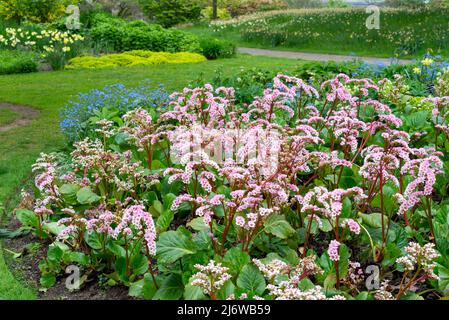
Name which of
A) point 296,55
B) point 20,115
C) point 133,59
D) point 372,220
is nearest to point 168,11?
point 296,55

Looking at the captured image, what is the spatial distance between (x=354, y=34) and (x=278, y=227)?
660 inches

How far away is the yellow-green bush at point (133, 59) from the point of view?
14172 millimetres

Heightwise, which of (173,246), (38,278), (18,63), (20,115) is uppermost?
(18,63)

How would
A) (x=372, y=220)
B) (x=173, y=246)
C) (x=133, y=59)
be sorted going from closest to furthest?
(x=173, y=246) < (x=372, y=220) < (x=133, y=59)

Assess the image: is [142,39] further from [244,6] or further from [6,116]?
[244,6]

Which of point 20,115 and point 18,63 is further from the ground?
point 18,63

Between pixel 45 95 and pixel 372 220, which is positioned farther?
pixel 45 95

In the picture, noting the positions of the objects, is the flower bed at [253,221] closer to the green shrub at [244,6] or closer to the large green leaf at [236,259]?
the large green leaf at [236,259]

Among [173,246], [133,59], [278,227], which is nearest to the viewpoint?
[173,246]

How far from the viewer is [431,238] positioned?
3.40 meters

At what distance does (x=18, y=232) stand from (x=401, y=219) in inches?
114

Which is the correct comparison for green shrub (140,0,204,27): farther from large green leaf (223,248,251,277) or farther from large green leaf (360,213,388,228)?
large green leaf (223,248,251,277)

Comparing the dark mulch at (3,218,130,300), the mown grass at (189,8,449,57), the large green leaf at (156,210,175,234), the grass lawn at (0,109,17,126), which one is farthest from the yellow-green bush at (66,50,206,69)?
the large green leaf at (156,210,175,234)

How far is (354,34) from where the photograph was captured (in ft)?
62.2
